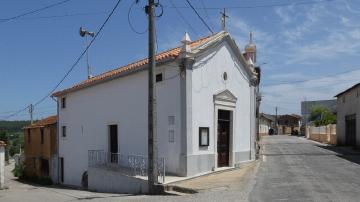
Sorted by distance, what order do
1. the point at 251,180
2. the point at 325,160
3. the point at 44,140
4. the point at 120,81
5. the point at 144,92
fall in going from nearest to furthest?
1. the point at 251,180
2. the point at 144,92
3. the point at 120,81
4. the point at 325,160
5. the point at 44,140

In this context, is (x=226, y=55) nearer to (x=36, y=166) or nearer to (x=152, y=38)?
(x=152, y=38)

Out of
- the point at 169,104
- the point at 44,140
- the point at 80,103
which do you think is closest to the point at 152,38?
the point at 169,104

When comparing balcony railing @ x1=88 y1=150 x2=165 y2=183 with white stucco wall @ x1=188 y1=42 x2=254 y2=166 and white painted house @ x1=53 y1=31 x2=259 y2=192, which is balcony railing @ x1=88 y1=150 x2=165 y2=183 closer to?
white painted house @ x1=53 y1=31 x2=259 y2=192

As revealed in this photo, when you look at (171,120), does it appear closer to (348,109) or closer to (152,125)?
(152,125)

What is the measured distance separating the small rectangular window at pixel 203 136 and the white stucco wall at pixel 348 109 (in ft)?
51.8

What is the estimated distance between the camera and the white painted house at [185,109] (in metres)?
15.3

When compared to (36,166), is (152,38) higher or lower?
higher

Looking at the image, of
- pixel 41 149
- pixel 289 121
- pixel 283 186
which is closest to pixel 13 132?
pixel 41 149

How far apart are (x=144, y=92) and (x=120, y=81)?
2157 mm

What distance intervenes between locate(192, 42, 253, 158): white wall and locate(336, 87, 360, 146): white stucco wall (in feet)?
39.4

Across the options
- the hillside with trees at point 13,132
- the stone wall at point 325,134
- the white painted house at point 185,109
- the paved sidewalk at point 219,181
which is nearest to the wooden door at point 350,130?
the stone wall at point 325,134

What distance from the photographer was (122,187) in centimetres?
1559

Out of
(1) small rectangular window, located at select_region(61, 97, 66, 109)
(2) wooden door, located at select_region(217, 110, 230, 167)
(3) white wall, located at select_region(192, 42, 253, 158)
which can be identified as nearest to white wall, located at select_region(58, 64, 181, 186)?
(1) small rectangular window, located at select_region(61, 97, 66, 109)

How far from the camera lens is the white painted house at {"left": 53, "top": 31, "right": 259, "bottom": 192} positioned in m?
15.3
